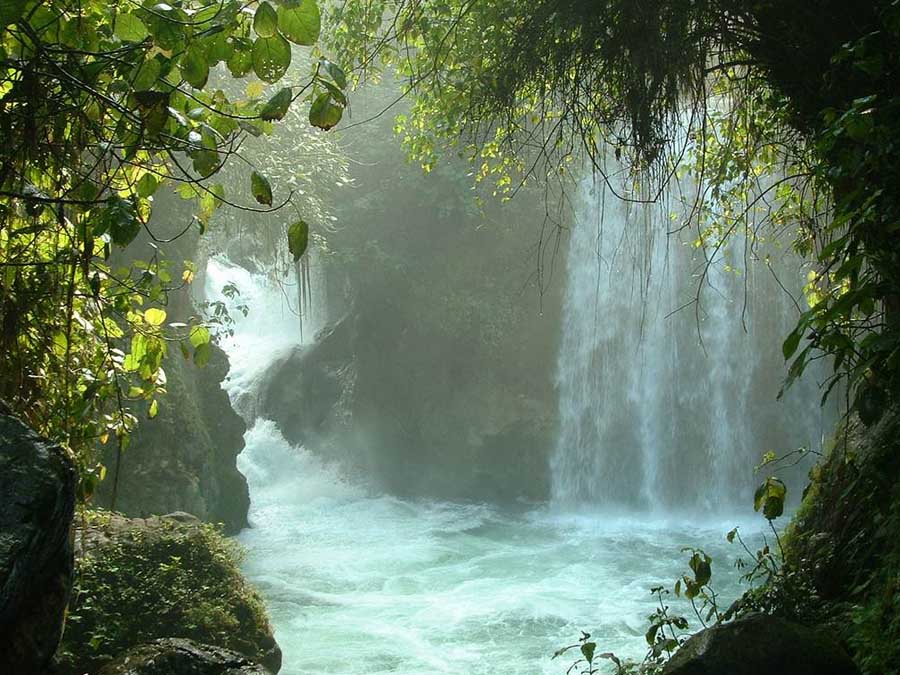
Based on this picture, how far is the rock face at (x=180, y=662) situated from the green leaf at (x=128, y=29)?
328cm

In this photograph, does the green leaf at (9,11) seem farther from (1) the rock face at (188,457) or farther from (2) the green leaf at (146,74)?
(1) the rock face at (188,457)

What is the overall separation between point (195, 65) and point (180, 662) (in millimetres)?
3322

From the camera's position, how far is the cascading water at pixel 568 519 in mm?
8586

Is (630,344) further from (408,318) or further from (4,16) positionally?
(4,16)

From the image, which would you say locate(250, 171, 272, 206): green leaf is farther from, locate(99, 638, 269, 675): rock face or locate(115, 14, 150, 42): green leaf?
locate(99, 638, 269, 675): rock face

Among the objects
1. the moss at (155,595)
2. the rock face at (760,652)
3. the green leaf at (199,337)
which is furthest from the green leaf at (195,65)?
the moss at (155,595)

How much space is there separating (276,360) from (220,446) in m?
5.51

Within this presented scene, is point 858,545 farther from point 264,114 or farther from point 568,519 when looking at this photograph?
point 568,519

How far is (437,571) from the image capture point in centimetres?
1122

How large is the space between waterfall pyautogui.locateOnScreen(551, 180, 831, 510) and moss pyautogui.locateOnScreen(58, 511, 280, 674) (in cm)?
1025

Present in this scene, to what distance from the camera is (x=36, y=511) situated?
2500 millimetres

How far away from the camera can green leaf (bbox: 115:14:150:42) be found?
7.40ft

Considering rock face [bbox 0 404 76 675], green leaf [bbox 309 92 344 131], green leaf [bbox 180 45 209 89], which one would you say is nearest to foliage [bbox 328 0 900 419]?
green leaf [bbox 309 92 344 131]

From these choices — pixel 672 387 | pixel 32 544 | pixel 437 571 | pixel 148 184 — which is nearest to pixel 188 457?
pixel 437 571
